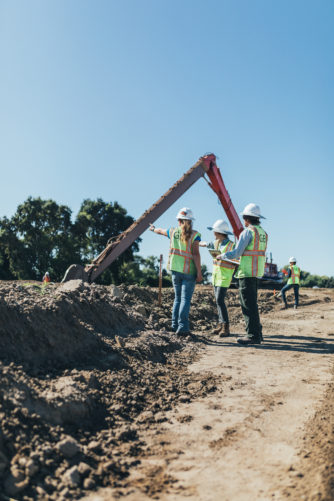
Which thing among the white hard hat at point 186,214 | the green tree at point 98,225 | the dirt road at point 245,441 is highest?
the green tree at point 98,225

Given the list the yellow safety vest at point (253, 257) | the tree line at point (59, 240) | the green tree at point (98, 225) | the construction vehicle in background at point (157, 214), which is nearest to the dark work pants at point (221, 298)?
the yellow safety vest at point (253, 257)

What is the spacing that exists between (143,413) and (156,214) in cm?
1007

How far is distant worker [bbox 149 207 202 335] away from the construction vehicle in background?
443 cm

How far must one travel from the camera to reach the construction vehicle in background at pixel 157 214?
A: 11.6 metres

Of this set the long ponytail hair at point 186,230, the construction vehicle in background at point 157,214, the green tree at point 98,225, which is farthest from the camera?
the green tree at point 98,225

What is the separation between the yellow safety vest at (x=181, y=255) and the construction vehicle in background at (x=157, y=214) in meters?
4.42

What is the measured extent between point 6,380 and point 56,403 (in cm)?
40

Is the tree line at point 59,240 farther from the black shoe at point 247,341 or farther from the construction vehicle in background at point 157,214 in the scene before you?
the black shoe at point 247,341

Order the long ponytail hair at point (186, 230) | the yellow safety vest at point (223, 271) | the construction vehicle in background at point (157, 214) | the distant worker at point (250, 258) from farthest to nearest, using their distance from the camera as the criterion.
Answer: the construction vehicle in background at point (157, 214) < the yellow safety vest at point (223, 271) < the long ponytail hair at point (186, 230) < the distant worker at point (250, 258)

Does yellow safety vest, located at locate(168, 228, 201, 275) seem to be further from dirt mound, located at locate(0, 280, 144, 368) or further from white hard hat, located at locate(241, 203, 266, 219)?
dirt mound, located at locate(0, 280, 144, 368)

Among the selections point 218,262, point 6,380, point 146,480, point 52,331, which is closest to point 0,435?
point 6,380

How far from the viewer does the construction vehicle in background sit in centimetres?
1158

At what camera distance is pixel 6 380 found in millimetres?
3023

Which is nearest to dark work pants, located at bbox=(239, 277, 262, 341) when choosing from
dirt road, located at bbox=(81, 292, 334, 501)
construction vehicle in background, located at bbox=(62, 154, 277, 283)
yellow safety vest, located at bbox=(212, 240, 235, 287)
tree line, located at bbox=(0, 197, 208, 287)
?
yellow safety vest, located at bbox=(212, 240, 235, 287)
